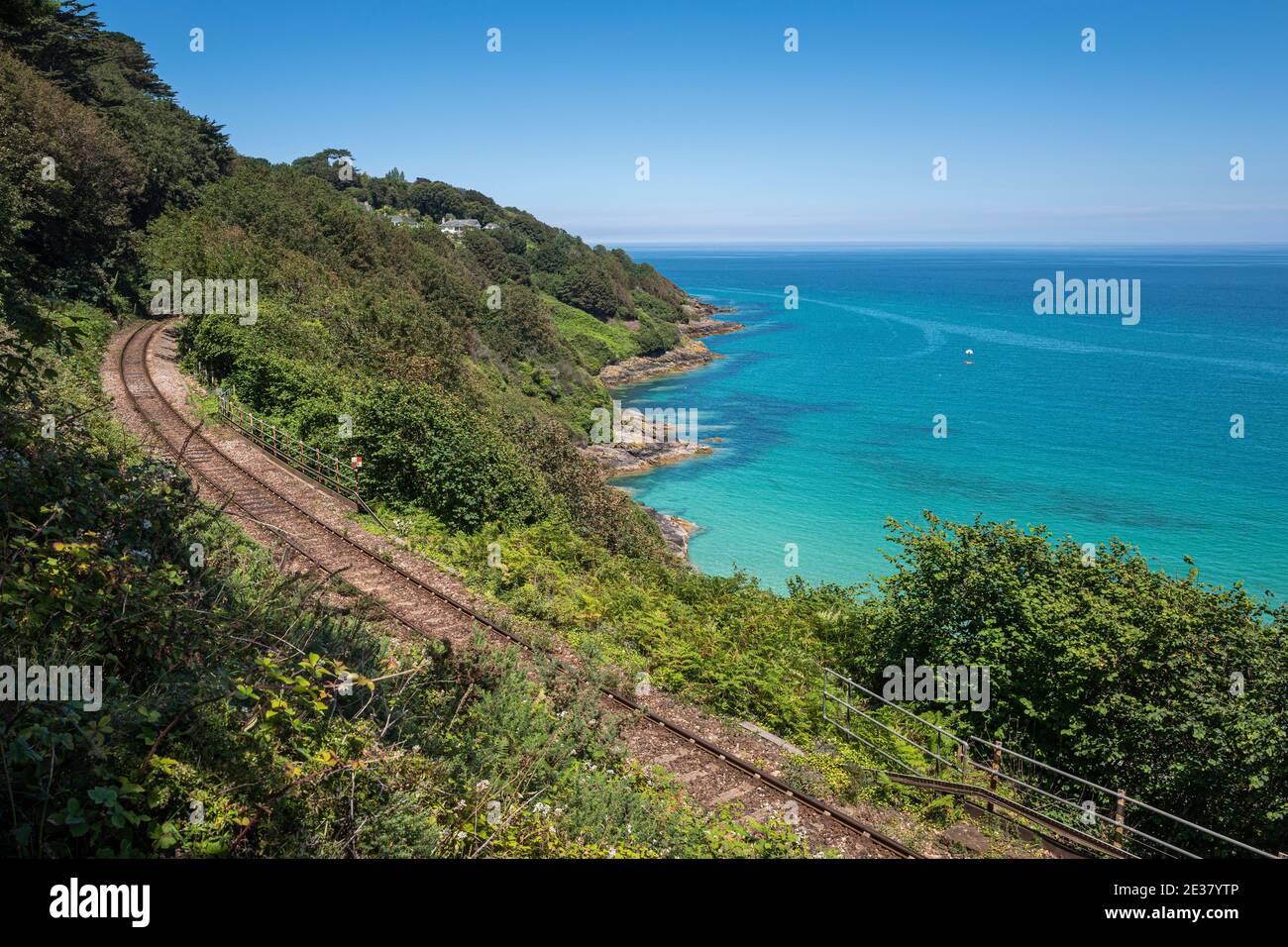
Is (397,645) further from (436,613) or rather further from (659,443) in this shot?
(659,443)

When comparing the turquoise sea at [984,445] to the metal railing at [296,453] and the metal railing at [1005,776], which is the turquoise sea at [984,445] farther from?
the metal railing at [1005,776]

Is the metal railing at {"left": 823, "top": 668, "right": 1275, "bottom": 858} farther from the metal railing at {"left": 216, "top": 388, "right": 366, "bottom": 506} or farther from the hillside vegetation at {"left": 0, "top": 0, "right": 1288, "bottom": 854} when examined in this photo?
the metal railing at {"left": 216, "top": 388, "right": 366, "bottom": 506}

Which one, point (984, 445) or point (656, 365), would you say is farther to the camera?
point (656, 365)


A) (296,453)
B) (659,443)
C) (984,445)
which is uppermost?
(296,453)

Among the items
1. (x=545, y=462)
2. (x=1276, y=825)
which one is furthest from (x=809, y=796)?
(x=545, y=462)

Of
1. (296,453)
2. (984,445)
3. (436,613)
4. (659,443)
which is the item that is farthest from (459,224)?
(436,613)

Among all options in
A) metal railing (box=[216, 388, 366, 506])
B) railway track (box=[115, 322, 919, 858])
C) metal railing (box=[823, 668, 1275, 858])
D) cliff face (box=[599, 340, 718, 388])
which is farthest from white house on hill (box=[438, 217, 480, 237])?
metal railing (box=[823, 668, 1275, 858])
